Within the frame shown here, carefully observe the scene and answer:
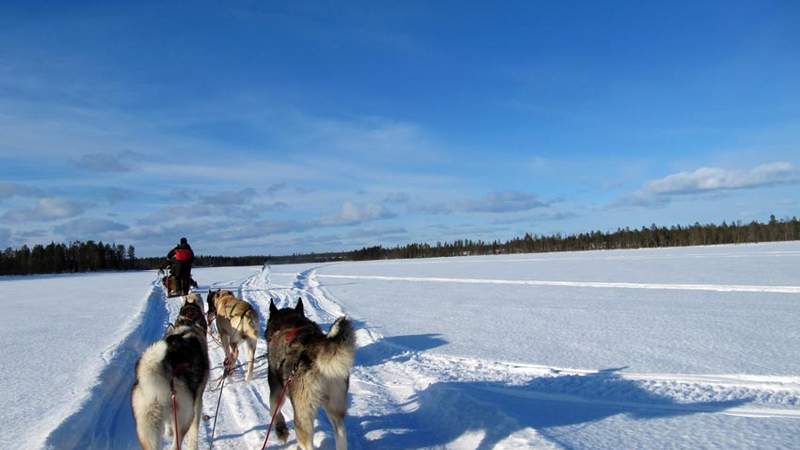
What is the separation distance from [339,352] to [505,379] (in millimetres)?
2972

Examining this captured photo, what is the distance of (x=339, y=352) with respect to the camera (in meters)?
3.69

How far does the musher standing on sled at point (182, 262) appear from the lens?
14.2 m

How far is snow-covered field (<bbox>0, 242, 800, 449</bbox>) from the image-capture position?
424 centimetres

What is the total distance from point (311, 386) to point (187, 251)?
38.6 ft

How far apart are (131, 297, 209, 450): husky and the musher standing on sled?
1080 centimetres

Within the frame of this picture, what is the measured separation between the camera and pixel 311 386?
378 centimetres

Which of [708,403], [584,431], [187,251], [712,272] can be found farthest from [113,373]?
[712,272]

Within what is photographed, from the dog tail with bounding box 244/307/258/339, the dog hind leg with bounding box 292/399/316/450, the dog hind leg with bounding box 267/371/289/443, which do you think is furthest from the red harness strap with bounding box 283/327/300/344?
the dog tail with bounding box 244/307/258/339

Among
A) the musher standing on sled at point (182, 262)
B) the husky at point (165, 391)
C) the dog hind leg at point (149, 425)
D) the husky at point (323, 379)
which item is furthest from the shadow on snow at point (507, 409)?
the musher standing on sled at point (182, 262)

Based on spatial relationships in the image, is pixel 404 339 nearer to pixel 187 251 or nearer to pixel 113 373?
pixel 113 373

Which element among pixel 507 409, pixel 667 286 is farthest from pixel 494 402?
pixel 667 286

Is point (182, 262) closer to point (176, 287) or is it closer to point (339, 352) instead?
point (176, 287)

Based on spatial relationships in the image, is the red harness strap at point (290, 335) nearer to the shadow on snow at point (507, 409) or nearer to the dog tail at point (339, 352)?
the dog tail at point (339, 352)

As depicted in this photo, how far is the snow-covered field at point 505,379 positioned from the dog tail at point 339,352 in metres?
1.01
